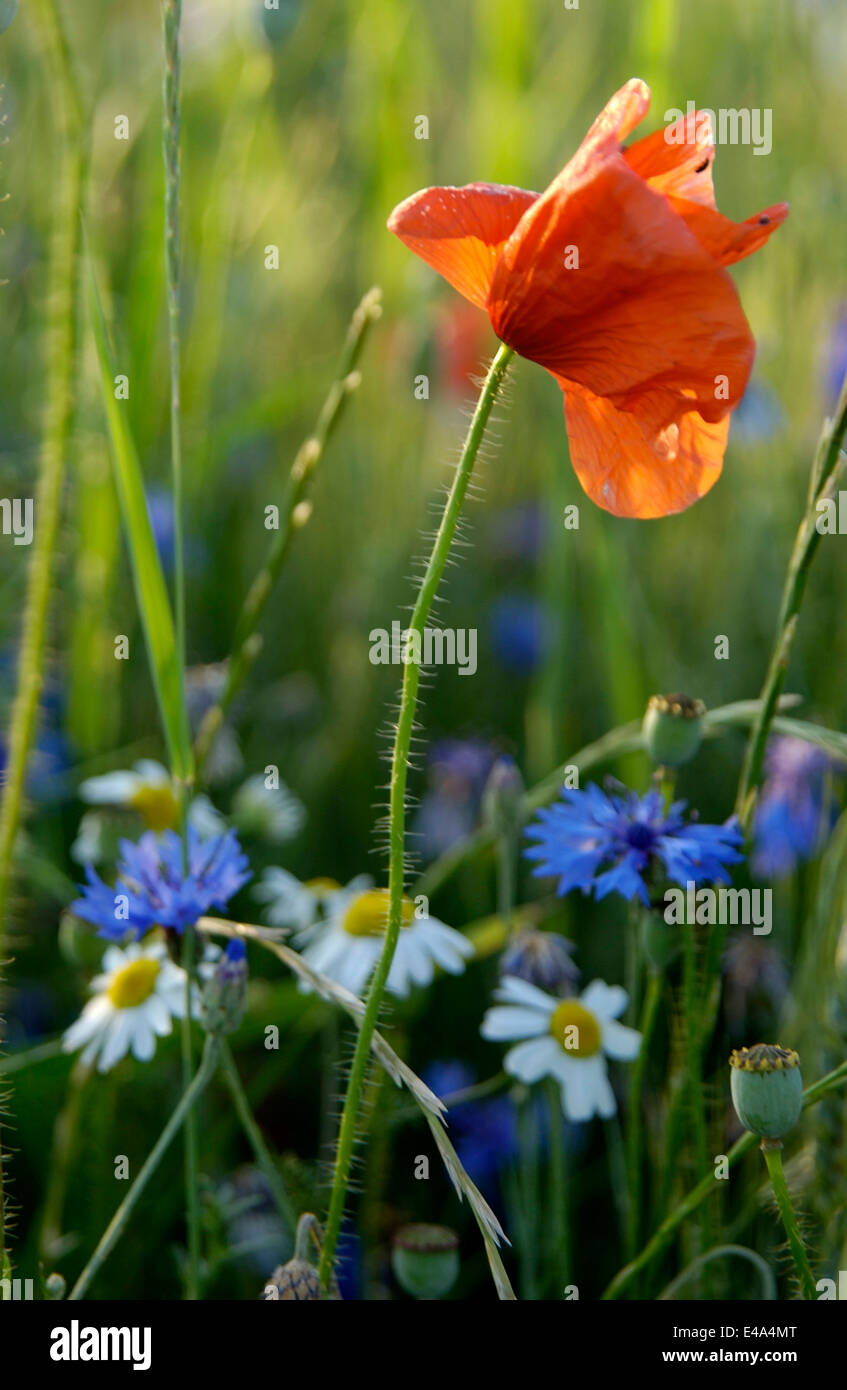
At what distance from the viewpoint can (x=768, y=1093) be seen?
0.48 m

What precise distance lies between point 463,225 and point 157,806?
49cm

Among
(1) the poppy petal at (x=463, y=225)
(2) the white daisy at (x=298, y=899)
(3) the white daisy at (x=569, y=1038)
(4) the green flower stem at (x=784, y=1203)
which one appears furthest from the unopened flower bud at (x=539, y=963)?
(1) the poppy petal at (x=463, y=225)

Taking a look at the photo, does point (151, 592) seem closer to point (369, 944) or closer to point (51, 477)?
point (51, 477)

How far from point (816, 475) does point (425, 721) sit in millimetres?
834

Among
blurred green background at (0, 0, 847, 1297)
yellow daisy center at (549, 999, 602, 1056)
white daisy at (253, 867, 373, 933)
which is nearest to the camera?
yellow daisy center at (549, 999, 602, 1056)

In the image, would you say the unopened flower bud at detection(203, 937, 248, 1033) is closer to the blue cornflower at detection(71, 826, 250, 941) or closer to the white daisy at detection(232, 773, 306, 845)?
the blue cornflower at detection(71, 826, 250, 941)

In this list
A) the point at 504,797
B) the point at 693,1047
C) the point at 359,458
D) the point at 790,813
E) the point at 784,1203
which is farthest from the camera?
the point at 359,458

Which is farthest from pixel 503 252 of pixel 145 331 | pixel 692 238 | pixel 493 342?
pixel 493 342

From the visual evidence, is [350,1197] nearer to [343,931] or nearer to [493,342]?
[343,931]

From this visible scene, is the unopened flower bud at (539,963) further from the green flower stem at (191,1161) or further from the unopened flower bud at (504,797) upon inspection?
the green flower stem at (191,1161)

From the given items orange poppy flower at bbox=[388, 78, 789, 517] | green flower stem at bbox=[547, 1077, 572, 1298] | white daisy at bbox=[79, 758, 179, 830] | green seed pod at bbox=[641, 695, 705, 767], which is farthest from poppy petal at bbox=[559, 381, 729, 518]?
white daisy at bbox=[79, 758, 179, 830]

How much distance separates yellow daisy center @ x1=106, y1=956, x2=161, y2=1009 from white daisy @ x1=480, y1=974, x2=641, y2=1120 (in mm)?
177

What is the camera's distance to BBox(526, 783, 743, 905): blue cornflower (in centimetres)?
58

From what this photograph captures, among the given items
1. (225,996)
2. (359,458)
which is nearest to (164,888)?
(225,996)
